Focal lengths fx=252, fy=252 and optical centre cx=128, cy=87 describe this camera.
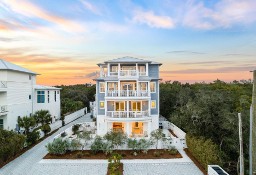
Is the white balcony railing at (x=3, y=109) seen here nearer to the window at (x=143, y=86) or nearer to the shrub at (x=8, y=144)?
the shrub at (x=8, y=144)

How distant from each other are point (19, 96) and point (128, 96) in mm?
13031

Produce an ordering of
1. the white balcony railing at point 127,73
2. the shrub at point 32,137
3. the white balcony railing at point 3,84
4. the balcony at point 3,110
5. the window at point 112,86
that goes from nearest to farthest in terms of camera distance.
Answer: the shrub at point 32,137 < the balcony at point 3,110 < the white balcony railing at point 3,84 < the white balcony railing at point 127,73 < the window at point 112,86

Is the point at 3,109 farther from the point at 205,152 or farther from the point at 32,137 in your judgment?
the point at 205,152

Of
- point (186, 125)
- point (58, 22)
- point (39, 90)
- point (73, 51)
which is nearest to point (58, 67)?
point (39, 90)

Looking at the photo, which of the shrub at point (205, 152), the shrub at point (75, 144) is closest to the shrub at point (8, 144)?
the shrub at point (75, 144)

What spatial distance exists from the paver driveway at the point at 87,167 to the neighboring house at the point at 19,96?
865 centimetres

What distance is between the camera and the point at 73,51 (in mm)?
29969

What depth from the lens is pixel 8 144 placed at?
704 inches

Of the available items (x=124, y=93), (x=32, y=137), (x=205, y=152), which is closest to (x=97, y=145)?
(x=32, y=137)

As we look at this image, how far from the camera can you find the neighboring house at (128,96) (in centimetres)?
2688

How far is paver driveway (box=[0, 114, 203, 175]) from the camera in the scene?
1652 centimetres

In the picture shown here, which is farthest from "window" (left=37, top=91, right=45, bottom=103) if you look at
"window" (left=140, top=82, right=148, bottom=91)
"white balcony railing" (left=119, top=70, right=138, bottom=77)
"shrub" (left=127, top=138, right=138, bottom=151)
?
"shrub" (left=127, top=138, right=138, bottom=151)

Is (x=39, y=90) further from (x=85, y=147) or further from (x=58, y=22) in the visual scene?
(x=85, y=147)

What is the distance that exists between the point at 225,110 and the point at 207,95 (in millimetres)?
1849
